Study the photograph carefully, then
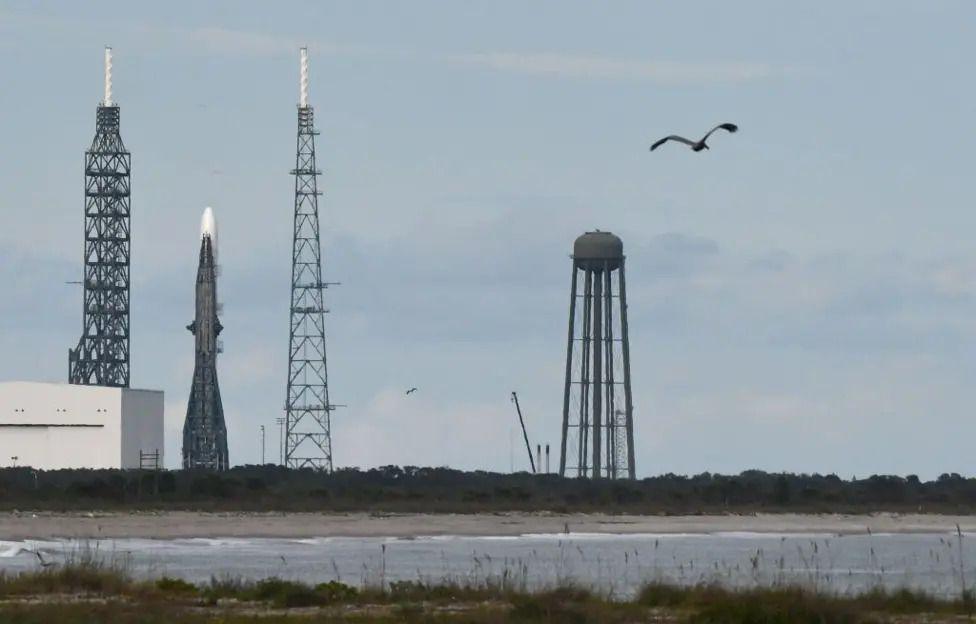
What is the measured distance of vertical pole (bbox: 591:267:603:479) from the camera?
398 feet

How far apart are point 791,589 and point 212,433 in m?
96.1

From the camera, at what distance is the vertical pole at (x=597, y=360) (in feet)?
398

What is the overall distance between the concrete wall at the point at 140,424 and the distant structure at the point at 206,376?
312cm

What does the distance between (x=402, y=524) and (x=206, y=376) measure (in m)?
36.4

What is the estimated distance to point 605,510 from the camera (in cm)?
11012

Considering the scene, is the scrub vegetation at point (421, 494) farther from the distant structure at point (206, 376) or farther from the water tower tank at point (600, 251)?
the water tower tank at point (600, 251)

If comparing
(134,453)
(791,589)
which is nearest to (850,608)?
(791,589)

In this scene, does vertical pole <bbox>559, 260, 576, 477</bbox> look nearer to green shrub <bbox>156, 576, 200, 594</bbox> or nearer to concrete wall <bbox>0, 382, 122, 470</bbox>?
concrete wall <bbox>0, 382, 122, 470</bbox>

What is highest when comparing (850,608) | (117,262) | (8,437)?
(117,262)

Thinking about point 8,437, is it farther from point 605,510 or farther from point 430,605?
point 430,605

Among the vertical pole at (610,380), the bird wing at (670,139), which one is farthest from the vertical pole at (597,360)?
the bird wing at (670,139)

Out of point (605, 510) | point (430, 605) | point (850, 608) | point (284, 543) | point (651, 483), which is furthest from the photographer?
point (651, 483)

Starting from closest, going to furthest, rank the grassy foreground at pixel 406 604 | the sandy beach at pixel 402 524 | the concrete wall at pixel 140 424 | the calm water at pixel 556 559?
the grassy foreground at pixel 406 604, the calm water at pixel 556 559, the sandy beach at pixel 402 524, the concrete wall at pixel 140 424

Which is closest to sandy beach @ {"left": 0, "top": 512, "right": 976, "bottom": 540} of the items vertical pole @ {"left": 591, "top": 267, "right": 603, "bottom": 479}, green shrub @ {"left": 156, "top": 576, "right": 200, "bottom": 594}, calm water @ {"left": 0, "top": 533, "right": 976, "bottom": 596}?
calm water @ {"left": 0, "top": 533, "right": 976, "bottom": 596}
